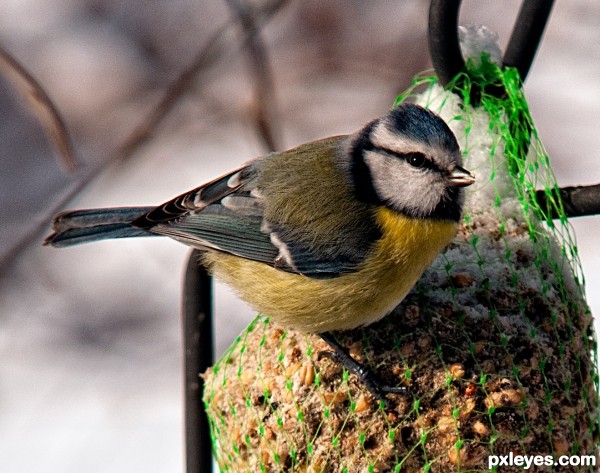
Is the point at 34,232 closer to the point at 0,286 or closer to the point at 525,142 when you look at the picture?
the point at 0,286

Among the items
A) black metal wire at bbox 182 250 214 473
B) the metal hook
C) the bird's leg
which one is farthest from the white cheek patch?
black metal wire at bbox 182 250 214 473

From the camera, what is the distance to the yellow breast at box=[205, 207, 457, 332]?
201cm

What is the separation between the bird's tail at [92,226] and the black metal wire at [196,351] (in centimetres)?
19

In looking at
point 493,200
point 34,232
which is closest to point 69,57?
point 34,232

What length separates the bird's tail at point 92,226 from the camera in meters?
2.37

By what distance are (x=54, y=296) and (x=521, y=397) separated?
99.4 inches

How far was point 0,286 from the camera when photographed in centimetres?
386

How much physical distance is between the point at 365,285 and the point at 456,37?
605 mm

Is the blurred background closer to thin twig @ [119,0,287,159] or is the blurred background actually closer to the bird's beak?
thin twig @ [119,0,287,159]

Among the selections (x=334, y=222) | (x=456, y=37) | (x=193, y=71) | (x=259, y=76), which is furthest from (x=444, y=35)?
(x=193, y=71)

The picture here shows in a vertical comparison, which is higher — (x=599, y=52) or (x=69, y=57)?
(x=69, y=57)

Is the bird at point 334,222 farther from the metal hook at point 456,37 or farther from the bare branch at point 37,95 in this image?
the bare branch at point 37,95

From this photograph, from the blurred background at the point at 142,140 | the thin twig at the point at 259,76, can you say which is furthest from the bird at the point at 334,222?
the blurred background at the point at 142,140

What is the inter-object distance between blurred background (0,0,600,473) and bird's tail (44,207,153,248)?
50.9 inches
